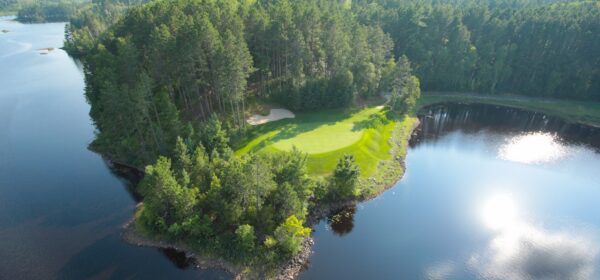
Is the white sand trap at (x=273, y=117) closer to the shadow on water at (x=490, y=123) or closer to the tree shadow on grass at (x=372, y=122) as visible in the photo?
the tree shadow on grass at (x=372, y=122)

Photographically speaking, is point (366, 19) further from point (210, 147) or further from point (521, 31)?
point (210, 147)

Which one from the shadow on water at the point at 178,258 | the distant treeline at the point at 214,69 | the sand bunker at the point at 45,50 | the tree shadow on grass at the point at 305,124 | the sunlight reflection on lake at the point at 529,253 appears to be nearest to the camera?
the sunlight reflection on lake at the point at 529,253

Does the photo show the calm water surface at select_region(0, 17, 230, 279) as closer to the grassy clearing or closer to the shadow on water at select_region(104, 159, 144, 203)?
the shadow on water at select_region(104, 159, 144, 203)

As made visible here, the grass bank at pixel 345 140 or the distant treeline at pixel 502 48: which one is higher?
the distant treeline at pixel 502 48

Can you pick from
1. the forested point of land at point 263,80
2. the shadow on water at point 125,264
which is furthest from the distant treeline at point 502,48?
the shadow on water at point 125,264

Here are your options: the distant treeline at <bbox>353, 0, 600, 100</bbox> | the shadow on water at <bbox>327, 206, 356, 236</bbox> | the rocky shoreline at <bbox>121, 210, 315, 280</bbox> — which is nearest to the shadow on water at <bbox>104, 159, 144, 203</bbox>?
the rocky shoreline at <bbox>121, 210, 315, 280</bbox>

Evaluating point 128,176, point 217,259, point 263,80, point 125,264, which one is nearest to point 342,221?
point 217,259

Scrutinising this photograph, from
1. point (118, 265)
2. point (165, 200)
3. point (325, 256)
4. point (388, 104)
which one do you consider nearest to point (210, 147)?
point (165, 200)
